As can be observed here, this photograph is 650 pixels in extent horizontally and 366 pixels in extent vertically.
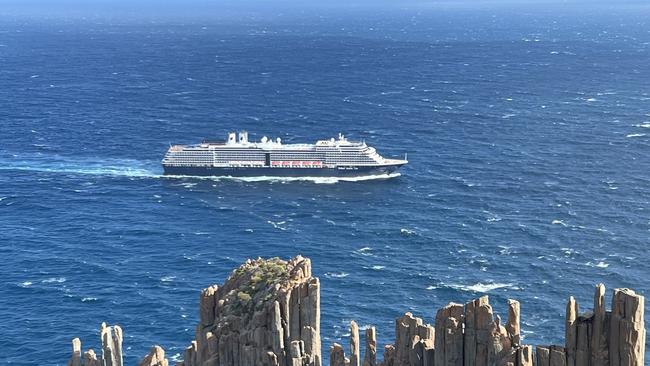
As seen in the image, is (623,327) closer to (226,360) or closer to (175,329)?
(226,360)

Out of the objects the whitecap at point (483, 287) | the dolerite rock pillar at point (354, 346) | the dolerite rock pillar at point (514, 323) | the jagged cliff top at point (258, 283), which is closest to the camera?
the dolerite rock pillar at point (514, 323)

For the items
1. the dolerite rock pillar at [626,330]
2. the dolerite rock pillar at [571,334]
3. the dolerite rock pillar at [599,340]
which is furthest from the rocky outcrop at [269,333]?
the dolerite rock pillar at [626,330]

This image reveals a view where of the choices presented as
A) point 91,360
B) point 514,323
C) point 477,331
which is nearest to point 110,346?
point 91,360

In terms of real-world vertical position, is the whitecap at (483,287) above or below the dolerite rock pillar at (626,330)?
below

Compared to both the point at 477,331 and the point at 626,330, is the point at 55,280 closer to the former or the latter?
the point at 477,331

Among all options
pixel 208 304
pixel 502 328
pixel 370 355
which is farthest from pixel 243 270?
pixel 502 328

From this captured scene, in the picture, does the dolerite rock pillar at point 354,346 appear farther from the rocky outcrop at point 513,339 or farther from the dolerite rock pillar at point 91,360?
the dolerite rock pillar at point 91,360

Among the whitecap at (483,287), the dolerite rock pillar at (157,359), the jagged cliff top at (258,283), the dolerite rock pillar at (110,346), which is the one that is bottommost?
the whitecap at (483,287)

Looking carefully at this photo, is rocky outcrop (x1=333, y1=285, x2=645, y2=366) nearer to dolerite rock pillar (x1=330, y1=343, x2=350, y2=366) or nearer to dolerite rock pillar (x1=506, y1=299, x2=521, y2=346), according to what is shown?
dolerite rock pillar (x1=506, y1=299, x2=521, y2=346)
